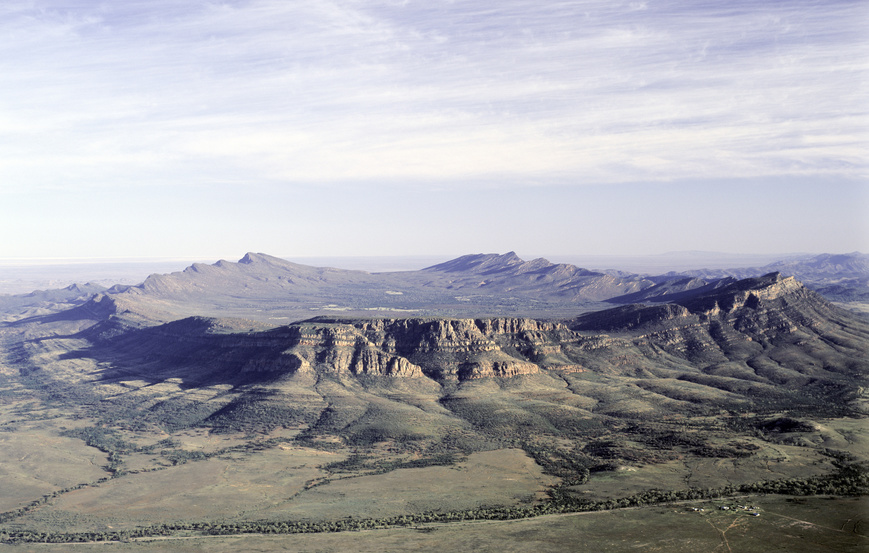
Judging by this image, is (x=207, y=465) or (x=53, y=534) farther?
(x=207, y=465)

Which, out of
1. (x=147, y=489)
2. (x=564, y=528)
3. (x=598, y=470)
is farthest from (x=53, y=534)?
(x=598, y=470)

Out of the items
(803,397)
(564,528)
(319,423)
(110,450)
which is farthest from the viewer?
(803,397)

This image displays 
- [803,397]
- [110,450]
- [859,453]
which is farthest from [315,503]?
[803,397]

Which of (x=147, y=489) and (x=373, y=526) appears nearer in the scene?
(x=373, y=526)

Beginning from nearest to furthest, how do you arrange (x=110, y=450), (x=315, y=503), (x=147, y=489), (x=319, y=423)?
(x=315, y=503) < (x=147, y=489) < (x=110, y=450) < (x=319, y=423)

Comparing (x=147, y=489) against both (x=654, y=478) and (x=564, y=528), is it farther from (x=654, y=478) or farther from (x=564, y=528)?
(x=654, y=478)

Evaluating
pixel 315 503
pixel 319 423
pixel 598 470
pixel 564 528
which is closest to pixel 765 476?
pixel 598 470

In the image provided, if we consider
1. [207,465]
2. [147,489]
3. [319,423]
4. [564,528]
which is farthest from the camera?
[319,423]

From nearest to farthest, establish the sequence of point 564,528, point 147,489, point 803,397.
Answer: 1. point 564,528
2. point 147,489
3. point 803,397

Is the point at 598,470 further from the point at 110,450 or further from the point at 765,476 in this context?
the point at 110,450
